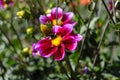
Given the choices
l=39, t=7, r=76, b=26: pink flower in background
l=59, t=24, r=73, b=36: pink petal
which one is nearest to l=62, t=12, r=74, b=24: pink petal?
l=39, t=7, r=76, b=26: pink flower in background

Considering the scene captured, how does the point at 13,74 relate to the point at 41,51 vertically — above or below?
below

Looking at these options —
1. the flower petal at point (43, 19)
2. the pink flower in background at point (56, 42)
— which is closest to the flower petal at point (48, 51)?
the pink flower in background at point (56, 42)

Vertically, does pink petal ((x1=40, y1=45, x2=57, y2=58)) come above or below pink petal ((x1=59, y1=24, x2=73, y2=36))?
below

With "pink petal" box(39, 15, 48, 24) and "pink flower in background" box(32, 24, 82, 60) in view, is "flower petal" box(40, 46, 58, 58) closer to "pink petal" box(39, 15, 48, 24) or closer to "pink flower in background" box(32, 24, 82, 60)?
"pink flower in background" box(32, 24, 82, 60)

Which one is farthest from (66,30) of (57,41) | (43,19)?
(43,19)

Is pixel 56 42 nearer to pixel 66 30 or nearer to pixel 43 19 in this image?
pixel 66 30

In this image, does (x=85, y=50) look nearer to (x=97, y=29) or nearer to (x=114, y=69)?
(x=97, y=29)

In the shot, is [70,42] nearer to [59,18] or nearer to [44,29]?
[44,29]

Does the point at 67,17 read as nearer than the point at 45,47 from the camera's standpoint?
No

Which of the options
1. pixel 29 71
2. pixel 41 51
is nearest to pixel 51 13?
pixel 41 51
